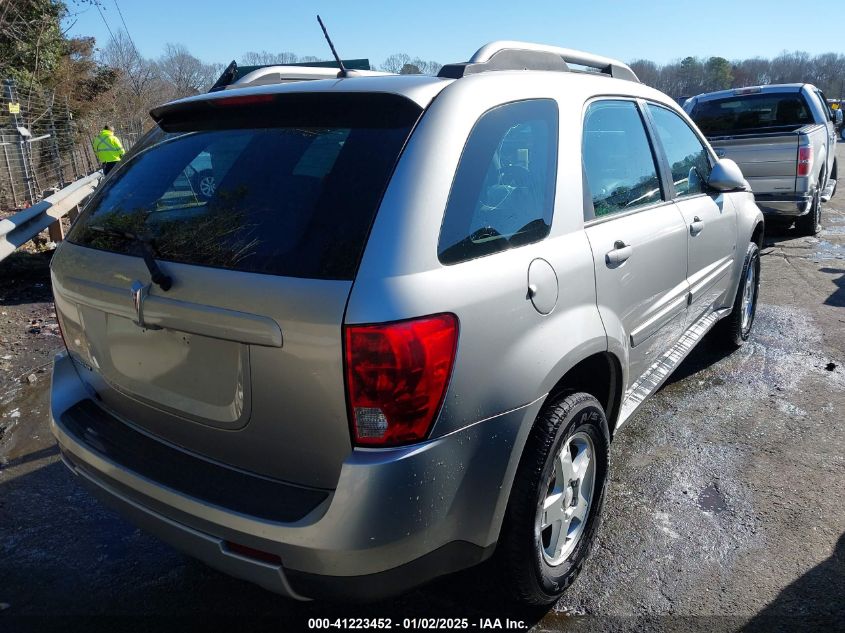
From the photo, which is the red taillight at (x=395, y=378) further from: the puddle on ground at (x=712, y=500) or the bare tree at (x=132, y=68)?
the bare tree at (x=132, y=68)

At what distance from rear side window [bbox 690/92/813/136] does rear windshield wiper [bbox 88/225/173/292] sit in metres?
9.20

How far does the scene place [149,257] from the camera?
2.08 meters

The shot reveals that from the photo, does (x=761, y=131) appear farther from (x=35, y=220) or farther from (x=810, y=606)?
(x=35, y=220)

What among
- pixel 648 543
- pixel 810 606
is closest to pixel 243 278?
pixel 648 543

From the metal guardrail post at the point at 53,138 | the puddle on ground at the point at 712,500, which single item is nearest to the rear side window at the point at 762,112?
the puddle on ground at the point at 712,500

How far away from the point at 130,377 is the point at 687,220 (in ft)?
9.30

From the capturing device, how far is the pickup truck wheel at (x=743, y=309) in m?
4.87

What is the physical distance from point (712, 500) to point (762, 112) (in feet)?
27.3

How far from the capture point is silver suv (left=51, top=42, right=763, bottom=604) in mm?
1798

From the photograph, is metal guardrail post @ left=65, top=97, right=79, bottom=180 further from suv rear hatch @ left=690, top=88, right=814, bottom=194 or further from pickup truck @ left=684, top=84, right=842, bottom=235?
suv rear hatch @ left=690, top=88, right=814, bottom=194

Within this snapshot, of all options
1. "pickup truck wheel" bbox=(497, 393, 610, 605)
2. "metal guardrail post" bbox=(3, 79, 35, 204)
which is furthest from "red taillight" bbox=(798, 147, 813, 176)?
"metal guardrail post" bbox=(3, 79, 35, 204)

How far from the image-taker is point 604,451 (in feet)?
8.70

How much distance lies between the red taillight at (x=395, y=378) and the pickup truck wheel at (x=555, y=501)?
0.53m

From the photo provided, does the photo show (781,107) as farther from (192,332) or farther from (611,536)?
(192,332)
